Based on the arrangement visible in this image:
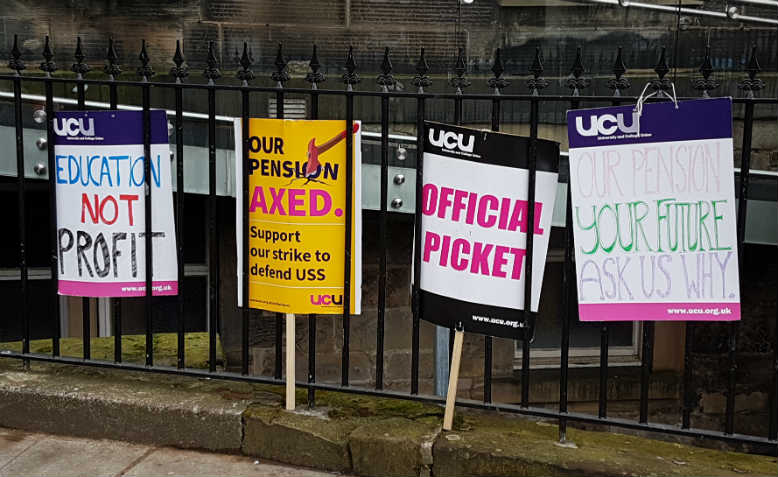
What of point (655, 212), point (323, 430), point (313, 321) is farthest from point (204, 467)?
point (655, 212)

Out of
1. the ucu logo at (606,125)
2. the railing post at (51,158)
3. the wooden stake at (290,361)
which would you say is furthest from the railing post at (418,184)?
the railing post at (51,158)

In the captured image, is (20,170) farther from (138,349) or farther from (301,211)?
(301,211)

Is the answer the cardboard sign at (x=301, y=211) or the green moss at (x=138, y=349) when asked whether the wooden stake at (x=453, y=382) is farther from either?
the green moss at (x=138, y=349)

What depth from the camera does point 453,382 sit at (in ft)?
13.1

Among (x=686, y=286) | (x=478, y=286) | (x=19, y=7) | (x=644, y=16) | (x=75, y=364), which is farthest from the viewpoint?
(x=644, y=16)

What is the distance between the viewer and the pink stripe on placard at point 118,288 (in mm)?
4379

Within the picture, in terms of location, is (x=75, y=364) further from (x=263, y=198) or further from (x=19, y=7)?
(x=19, y=7)

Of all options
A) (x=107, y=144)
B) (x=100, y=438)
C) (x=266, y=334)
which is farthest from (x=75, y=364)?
(x=266, y=334)

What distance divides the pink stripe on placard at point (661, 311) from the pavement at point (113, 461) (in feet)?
4.66

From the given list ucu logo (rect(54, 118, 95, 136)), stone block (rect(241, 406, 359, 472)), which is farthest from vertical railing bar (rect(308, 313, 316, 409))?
ucu logo (rect(54, 118, 95, 136))

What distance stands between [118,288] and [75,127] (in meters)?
0.81

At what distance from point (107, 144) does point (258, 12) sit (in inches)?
135

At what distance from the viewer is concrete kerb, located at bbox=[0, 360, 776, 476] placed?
3.81 m

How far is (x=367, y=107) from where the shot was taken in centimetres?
730
